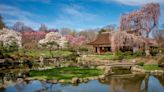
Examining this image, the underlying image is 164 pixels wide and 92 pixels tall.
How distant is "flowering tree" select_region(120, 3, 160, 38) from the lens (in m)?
38.9

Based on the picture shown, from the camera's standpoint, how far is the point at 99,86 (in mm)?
18875

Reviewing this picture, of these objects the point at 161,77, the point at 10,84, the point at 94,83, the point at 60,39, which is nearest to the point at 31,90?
the point at 10,84

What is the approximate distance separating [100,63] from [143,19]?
10569 mm

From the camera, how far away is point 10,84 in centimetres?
1917

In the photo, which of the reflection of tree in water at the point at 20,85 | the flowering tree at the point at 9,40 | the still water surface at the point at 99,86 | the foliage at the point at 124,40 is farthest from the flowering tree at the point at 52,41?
the still water surface at the point at 99,86

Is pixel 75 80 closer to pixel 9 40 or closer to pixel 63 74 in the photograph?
pixel 63 74

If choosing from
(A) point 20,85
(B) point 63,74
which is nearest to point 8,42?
(B) point 63,74

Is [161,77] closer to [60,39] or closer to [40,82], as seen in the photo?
[40,82]

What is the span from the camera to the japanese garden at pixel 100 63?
63.1ft

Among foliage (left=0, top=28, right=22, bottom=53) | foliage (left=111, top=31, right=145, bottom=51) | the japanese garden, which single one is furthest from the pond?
foliage (left=0, top=28, right=22, bottom=53)

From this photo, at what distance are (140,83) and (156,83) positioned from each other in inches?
49.7

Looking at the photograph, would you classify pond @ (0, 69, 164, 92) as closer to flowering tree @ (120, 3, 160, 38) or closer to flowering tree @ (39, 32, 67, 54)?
flowering tree @ (120, 3, 160, 38)

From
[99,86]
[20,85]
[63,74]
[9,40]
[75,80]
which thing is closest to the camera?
[99,86]

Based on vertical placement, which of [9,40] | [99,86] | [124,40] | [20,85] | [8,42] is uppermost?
[9,40]
